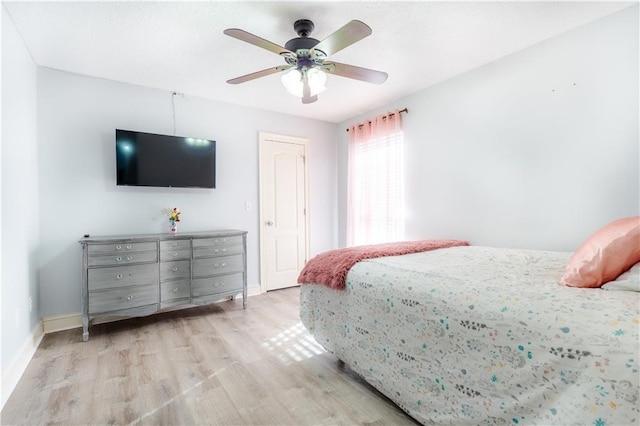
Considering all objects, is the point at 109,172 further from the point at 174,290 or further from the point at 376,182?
the point at 376,182

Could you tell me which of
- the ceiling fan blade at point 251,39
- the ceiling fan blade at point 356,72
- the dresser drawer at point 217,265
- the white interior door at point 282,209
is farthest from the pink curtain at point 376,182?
the ceiling fan blade at point 251,39

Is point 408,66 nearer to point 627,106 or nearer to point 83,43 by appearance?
point 627,106

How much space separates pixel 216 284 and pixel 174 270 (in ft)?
1.50

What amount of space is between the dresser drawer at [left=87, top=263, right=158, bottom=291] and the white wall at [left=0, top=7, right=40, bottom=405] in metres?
0.44

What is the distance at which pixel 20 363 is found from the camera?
2109 millimetres

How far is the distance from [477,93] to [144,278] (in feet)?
12.0

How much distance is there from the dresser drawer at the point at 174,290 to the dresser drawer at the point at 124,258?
288mm

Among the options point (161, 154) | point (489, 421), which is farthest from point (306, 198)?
point (489, 421)

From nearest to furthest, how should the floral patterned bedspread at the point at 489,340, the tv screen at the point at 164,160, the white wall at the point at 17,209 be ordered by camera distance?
the floral patterned bedspread at the point at 489,340 < the white wall at the point at 17,209 < the tv screen at the point at 164,160

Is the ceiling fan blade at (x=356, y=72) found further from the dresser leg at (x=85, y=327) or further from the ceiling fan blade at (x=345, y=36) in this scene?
the dresser leg at (x=85, y=327)

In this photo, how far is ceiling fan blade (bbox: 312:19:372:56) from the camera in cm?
163

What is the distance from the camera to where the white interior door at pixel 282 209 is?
4164 millimetres

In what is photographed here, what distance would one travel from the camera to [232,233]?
3.41m

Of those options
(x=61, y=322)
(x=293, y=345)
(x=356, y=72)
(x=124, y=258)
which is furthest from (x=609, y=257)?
(x=61, y=322)
